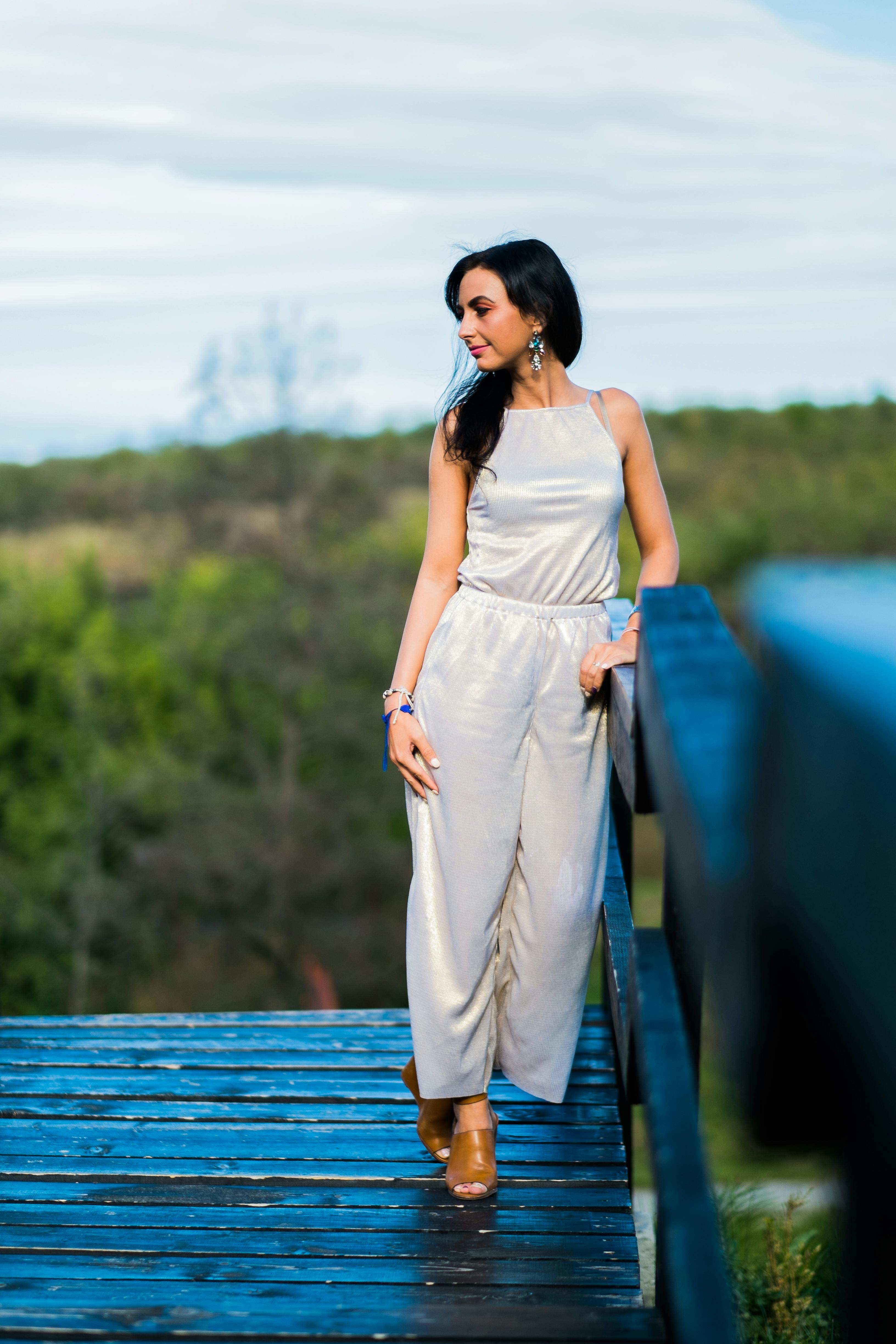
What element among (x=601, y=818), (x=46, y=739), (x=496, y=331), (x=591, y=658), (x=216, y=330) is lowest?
(x=46, y=739)

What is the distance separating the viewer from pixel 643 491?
2584 millimetres

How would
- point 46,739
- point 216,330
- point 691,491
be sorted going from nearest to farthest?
point 216,330 → point 46,739 → point 691,491

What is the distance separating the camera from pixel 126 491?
39.5 metres

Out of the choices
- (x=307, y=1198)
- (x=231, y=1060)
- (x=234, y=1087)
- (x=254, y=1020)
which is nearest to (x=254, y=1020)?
(x=254, y=1020)

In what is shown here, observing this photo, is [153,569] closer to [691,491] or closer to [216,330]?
[216,330]

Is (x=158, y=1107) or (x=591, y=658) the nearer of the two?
(x=591, y=658)

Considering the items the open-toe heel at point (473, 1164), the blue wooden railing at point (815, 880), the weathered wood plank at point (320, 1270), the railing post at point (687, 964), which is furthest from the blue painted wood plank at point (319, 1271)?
the blue wooden railing at point (815, 880)

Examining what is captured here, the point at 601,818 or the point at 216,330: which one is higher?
the point at 216,330

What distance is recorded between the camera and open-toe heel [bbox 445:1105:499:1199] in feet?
7.45

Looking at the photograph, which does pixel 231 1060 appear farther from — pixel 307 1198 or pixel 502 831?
pixel 502 831

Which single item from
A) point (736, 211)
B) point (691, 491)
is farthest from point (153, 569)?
point (736, 211)

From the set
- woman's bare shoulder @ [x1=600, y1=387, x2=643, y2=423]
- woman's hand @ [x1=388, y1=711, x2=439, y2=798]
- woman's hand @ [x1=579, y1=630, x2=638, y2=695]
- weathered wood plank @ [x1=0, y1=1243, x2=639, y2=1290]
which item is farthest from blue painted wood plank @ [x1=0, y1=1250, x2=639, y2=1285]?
woman's bare shoulder @ [x1=600, y1=387, x2=643, y2=423]

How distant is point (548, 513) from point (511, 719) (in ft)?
1.31

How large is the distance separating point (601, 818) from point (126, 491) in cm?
3887
